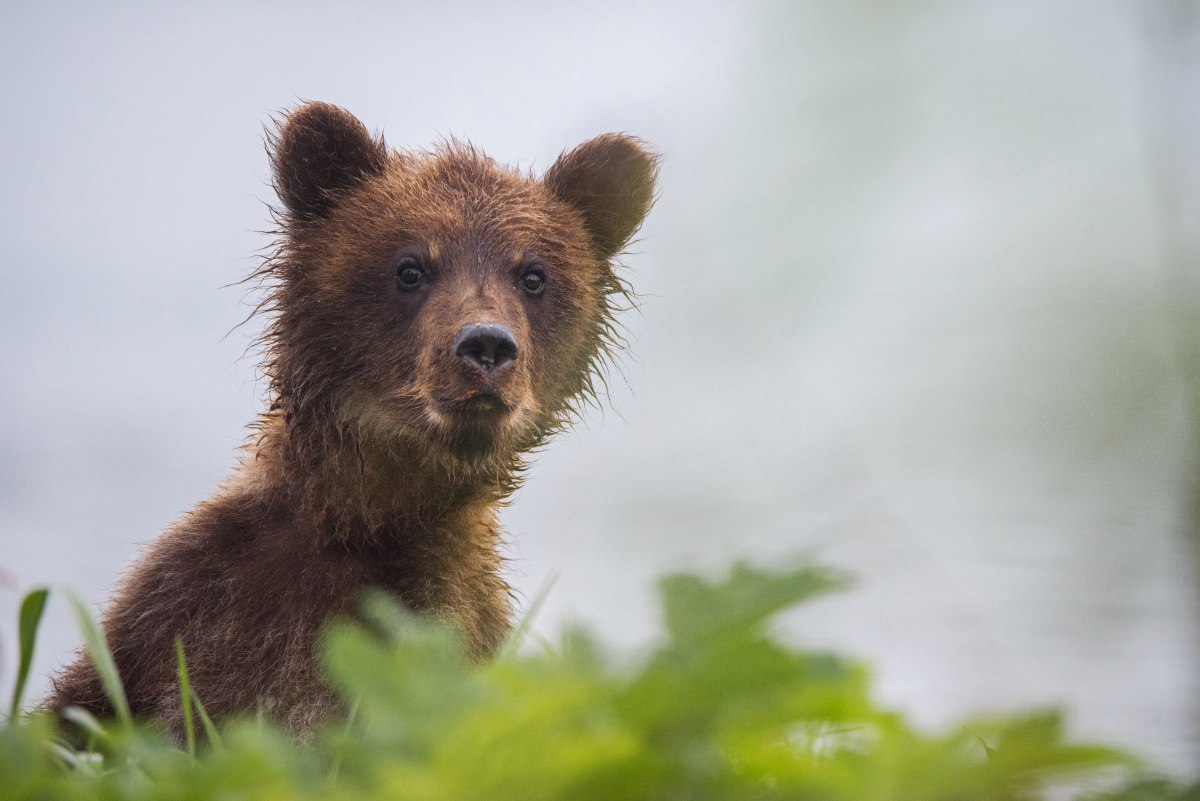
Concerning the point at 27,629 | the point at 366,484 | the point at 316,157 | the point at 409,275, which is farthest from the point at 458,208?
the point at 27,629

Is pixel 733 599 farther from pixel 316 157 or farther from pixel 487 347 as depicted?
pixel 316 157

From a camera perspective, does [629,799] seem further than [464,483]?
No

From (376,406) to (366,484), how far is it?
0.21 m

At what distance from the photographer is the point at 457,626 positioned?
2229mm

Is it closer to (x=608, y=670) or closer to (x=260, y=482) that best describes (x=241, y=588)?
(x=260, y=482)

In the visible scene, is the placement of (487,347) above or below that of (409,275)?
below

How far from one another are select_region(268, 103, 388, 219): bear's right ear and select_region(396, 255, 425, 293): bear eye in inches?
12.8

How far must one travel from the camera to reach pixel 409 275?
8.65ft

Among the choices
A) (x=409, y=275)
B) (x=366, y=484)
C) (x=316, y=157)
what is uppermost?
(x=316, y=157)

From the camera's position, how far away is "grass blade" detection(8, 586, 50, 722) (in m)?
1.08

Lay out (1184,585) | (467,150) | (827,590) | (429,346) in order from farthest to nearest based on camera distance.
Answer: (467,150) → (429,346) → (1184,585) → (827,590)

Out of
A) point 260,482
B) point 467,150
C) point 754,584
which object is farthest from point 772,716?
point 467,150

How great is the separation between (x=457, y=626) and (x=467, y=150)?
4.43 feet

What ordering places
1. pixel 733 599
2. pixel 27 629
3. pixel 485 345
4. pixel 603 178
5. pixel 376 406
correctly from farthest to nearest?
1. pixel 603 178
2. pixel 376 406
3. pixel 485 345
4. pixel 27 629
5. pixel 733 599
